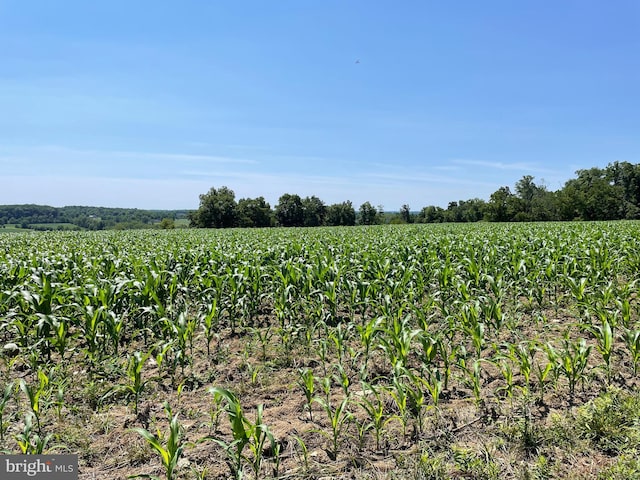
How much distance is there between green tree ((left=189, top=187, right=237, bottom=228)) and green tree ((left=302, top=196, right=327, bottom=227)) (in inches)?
804

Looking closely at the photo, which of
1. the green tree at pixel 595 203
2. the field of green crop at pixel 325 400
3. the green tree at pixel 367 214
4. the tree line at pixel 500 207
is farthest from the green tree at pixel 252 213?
the field of green crop at pixel 325 400

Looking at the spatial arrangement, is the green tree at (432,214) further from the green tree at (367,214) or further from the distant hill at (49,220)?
the distant hill at (49,220)

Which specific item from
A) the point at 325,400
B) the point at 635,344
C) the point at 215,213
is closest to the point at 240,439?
the point at 325,400

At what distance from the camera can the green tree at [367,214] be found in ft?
378

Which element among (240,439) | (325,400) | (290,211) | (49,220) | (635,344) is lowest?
(325,400)

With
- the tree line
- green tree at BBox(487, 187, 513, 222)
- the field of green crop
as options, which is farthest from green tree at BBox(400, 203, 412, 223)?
the field of green crop

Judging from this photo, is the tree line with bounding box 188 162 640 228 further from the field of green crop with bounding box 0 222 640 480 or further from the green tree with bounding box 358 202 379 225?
the field of green crop with bounding box 0 222 640 480

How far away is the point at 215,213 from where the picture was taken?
8131 centimetres

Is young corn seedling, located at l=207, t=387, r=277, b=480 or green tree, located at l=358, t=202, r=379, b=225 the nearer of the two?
young corn seedling, located at l=207, t=387, r=277, b=480

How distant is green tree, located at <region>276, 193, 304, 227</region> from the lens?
95250 millimetres

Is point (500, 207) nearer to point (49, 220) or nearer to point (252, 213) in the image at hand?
point (252, 213)

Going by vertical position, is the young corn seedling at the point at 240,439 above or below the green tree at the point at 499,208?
below

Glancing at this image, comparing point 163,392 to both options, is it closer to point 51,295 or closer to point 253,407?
point 253,407

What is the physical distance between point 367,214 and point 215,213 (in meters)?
52.2
